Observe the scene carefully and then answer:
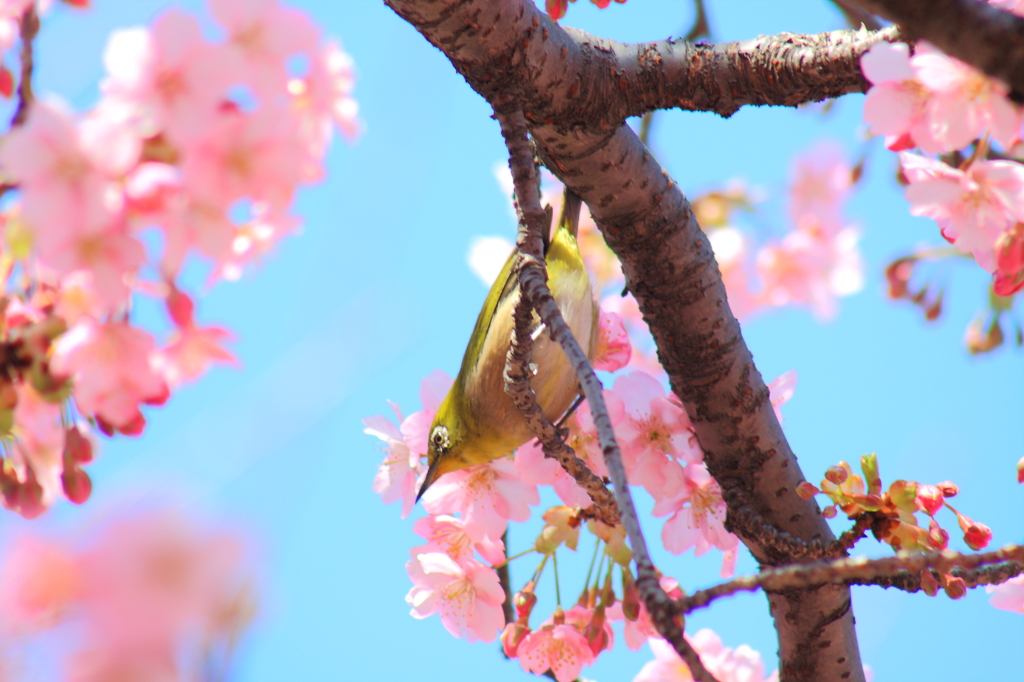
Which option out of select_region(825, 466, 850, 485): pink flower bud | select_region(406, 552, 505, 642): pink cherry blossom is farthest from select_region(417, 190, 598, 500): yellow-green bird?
select_region(825, 466, 850, 485): pink flower bud

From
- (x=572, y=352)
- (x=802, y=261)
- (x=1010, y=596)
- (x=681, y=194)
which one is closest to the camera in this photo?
(x=572, y=352)

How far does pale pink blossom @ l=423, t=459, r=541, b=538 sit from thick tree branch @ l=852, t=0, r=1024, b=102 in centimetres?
149

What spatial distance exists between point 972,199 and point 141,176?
1262 mm

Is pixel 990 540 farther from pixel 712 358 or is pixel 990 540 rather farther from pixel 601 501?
pixel 601 501

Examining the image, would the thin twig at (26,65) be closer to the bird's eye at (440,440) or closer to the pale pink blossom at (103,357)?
the pale pink blossom at (103,357)

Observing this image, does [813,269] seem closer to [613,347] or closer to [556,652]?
[613,347]

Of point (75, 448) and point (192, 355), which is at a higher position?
point (192, 355)

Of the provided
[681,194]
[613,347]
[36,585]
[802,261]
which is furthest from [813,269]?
[36,585]

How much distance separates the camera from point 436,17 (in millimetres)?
1634

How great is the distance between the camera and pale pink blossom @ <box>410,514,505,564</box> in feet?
7.01

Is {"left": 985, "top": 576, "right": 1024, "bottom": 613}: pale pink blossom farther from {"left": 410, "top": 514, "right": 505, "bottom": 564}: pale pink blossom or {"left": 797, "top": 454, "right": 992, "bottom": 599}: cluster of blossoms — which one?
{"left": 410, "top": 514, "right": 505, "bottom": 564}: pale pink blossom

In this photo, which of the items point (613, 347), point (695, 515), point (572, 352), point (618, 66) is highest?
point (618, 66)

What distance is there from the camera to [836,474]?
5.48 feet

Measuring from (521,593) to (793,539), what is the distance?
2.32 feet
